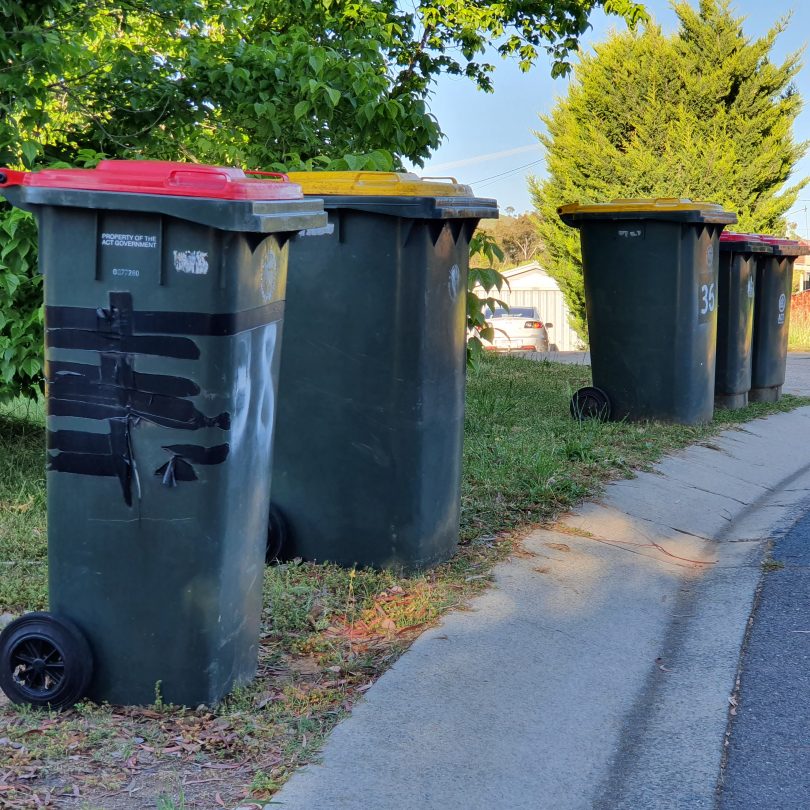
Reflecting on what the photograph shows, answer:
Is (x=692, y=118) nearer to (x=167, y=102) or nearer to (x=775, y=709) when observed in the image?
(x=167, y=102)

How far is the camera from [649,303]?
352 inches

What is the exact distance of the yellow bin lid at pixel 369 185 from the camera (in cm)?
468

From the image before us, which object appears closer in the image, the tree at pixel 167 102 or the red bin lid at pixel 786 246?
the tree at pixel 167 102

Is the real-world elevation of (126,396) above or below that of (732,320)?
below

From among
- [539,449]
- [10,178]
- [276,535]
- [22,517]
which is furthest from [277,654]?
[539,449]

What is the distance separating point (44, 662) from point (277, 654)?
34.7 inches

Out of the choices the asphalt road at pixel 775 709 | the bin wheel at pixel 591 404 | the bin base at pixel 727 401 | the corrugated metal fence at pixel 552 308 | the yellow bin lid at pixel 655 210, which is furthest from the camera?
the corrugated metal fence at pixel 552 308

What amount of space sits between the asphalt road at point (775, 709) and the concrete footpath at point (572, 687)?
0.07 meters

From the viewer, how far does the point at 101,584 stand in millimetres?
3344

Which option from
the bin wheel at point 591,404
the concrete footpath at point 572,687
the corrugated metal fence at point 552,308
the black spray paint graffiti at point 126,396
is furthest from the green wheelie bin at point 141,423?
the corrugated metal fence at point 552,308

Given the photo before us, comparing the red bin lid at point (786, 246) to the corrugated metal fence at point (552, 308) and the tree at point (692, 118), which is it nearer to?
the tree at point (692, 118)

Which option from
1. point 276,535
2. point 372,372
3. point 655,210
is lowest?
point 276,535

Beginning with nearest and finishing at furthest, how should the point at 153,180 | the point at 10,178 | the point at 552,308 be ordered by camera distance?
the point at 153,180, the point at 10,178, the point at 552,308

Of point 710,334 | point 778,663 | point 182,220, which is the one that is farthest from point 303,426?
point 710,334
